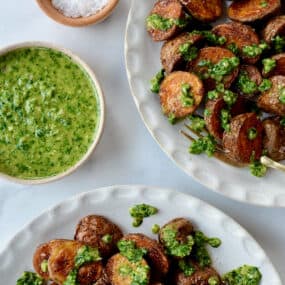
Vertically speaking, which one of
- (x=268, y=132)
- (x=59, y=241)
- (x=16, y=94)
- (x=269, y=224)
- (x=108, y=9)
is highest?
(x=108, y=9)

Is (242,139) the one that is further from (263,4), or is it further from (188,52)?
(263,4)

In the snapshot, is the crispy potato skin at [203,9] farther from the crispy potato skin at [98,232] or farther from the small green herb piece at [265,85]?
the crispy potato skin at [98,232]

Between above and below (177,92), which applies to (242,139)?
below

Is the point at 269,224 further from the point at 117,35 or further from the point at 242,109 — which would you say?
the point at 117,35

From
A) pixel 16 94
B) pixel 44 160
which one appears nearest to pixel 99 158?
pixel 44 160

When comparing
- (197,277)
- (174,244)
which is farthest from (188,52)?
(197,277)
